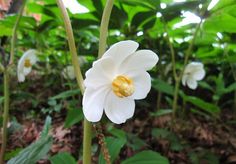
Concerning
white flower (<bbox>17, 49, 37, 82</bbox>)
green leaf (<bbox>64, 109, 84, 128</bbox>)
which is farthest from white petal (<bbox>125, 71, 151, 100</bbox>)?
white flower (<bbox>17, 49, 37, 82</bbox>)

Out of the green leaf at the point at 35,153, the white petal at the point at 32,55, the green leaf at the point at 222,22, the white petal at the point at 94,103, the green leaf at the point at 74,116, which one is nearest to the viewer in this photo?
the white petal at the point at 94,103

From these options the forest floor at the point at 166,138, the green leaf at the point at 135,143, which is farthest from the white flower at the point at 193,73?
the green leaf at the point at 135,143

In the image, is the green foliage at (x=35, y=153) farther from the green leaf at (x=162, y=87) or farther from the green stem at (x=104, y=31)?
the green leaf at (x=162, y=87)

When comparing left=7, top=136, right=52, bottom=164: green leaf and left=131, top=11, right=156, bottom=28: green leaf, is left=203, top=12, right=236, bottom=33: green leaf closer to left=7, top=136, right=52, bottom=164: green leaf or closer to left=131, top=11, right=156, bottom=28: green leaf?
left=131, top=11, right=156, bottom=28: green leaf

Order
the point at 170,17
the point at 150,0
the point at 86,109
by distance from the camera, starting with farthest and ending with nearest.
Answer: the point at 170,17 < the point at 150,0 < the point at 86,109

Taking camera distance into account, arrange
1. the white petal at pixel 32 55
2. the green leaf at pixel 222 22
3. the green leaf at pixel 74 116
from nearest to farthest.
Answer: the green leaf at pixel 74 116 < the green leaf at pixel 222 22 < the white petal at pixel 32 55

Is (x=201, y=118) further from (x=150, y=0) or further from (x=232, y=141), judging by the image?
(x=150, y=0)

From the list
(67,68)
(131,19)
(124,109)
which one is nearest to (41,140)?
(124,109)
